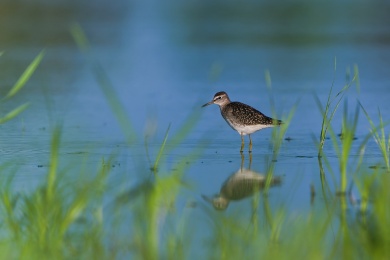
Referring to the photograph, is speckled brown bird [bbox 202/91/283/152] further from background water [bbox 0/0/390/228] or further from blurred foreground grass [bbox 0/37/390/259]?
blurred foreground grass [bbox 0/37/390/259]

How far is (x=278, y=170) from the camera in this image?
6.15 m

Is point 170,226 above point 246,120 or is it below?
below

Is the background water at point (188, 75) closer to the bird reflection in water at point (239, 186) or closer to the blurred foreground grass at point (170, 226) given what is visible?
the bird reflection in water at point (239, 186)

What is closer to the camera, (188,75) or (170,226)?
(170,226)

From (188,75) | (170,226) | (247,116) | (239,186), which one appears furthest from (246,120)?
(188,75)

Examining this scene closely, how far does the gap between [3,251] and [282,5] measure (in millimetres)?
16610

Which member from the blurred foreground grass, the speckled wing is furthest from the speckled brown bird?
the blurred foreground grass

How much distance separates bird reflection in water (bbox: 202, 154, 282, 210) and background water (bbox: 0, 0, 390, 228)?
66 millimetres

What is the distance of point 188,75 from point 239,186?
5.73 meters

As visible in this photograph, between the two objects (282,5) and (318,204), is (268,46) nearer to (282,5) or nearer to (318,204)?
(282,5)

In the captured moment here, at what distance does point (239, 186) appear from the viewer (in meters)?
5.73

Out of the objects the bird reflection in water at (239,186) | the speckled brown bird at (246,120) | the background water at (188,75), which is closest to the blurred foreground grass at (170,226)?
the bird reflection in water at (239,186)

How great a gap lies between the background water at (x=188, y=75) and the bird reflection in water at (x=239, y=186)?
0.22 ft

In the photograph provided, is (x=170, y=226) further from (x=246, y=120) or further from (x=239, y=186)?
(x=246, y=120)
